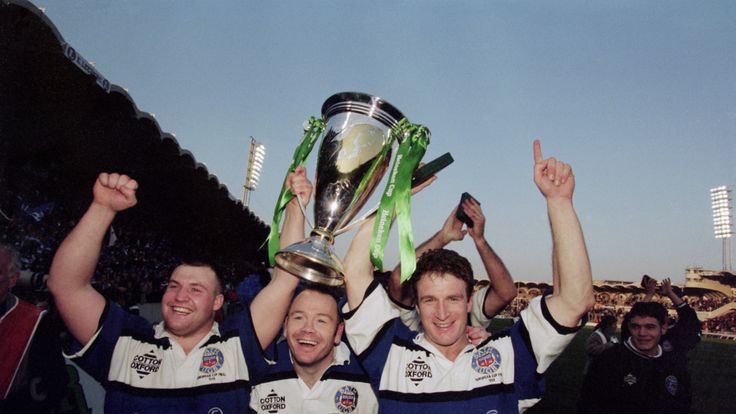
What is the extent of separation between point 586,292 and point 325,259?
3.29ft

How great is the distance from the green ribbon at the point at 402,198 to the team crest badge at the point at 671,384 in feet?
10.5

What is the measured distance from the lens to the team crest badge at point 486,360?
81.4 inches

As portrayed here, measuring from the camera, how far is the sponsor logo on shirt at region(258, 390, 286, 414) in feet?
7.64

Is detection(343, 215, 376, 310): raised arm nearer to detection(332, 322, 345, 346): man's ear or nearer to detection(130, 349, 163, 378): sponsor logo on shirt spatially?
detection(332, 322, 345, 346): man's ear

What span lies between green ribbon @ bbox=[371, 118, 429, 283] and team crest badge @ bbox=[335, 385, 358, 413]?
0.76 m

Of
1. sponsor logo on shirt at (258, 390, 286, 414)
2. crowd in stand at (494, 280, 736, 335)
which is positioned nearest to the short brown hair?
sponsor logo on shirt at (258, 390, 286, 414)

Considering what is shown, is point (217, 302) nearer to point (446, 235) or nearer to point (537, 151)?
point (446, 235)

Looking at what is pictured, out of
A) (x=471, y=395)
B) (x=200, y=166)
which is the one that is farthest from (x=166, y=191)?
(x=471, y=395)

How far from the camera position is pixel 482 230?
321 centimetres

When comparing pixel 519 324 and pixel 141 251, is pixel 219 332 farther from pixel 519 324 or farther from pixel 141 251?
pixel 141 251

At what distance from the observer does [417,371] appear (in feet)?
6.97

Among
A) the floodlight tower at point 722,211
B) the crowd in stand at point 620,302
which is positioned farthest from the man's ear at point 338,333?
the floodlight tower at point 722,211

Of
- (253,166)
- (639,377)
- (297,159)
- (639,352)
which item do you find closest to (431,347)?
(297,159)

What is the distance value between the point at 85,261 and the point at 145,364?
0.56m
